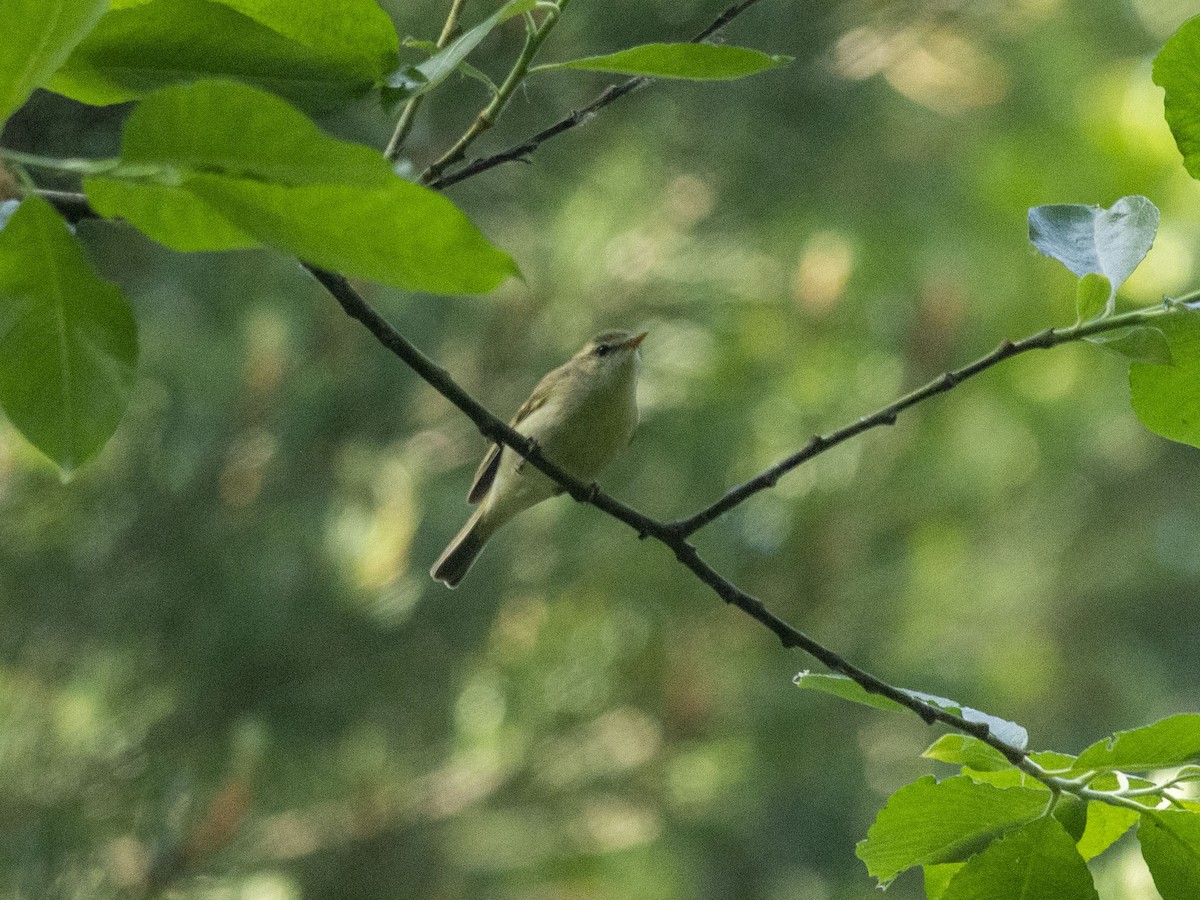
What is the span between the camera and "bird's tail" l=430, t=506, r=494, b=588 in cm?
218

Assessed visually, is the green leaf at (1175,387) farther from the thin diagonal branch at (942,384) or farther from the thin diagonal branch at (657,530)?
the thin diagonal branch at (657,530)

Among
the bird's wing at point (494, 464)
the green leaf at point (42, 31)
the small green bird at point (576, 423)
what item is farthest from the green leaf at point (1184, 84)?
the bird's wing at point (494, 464)

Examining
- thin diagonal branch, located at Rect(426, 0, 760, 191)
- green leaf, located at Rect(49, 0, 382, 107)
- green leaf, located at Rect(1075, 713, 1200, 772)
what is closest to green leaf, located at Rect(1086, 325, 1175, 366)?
green leaf, located at Rect(1075, 713, 1200, 772)

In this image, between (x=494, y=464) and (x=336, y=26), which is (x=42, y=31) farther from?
(x=494, y=464)

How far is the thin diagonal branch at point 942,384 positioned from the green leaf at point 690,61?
21 centimetres

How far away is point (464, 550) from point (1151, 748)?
163 centimetres

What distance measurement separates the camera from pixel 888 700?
73 centimetres

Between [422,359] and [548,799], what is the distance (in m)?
2.27

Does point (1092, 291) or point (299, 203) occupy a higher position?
point (299, 203)

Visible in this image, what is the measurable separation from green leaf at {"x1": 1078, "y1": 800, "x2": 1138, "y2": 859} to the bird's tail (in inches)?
56.7

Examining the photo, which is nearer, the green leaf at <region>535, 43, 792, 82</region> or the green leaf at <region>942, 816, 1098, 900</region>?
the green leaf at <region>535, 43, 792, 82</region>

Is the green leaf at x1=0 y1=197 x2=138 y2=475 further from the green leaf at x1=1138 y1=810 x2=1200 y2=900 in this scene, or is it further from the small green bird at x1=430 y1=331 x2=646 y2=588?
the small green bird at x1=430 y1=331 x2=646 y2=588

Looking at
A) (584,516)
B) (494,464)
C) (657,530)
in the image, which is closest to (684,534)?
(657,530)

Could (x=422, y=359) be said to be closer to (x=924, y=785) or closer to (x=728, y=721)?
(x=924, y=785)
